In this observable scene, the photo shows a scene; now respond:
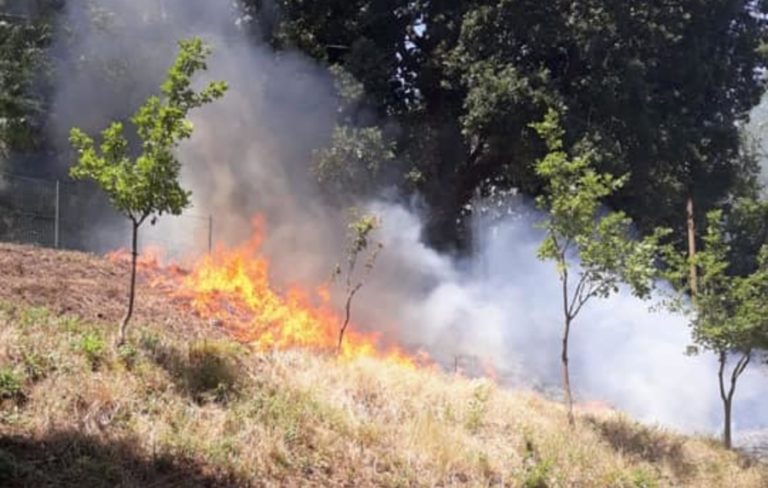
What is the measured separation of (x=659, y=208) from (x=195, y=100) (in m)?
15.1

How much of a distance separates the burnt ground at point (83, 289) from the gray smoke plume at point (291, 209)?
4.30 meters

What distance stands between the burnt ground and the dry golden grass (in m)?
1.04

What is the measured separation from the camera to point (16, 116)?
18.4 meters

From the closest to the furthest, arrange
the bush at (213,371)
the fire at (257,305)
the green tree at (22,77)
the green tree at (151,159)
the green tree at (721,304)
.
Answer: the bush at (213,371) → the green tree at (151,159) → the fire at (257,305) → the green tree at (721,304) → the green tree at (22,77)

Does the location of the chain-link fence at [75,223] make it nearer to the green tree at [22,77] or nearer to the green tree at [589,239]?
the green tree at [22,77]

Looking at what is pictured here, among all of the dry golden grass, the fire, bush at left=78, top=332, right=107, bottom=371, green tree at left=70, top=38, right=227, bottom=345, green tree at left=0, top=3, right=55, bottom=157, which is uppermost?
green tree at left=0, top=3, right=55, bottom=157

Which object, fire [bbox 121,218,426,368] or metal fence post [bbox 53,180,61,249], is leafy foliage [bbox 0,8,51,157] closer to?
metal fence post [bbox 53,180,61,249]

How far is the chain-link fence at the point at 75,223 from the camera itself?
1794 cm

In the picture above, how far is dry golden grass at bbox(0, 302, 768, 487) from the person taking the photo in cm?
752

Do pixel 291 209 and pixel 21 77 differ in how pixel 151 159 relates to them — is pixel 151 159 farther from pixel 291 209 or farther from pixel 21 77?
pixel 291 209

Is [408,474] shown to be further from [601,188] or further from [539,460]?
[601,188]

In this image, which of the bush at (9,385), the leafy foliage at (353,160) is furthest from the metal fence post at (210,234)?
the bush at (9,385)

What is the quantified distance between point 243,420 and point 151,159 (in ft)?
10.3

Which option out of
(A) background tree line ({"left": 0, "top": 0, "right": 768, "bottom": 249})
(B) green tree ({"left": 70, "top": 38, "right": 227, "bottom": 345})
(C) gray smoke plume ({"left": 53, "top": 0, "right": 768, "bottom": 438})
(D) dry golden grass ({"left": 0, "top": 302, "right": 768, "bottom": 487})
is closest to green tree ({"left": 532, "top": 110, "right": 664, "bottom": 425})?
(D) dry golden grass ({"left": 0, "top": 302, "right": 768, "bottom": 487})
